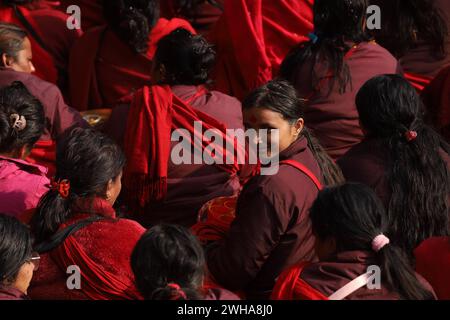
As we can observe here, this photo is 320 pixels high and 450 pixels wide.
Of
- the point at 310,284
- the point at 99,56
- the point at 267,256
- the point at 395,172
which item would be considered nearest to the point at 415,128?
the point at 395,172

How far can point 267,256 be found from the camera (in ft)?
13.0

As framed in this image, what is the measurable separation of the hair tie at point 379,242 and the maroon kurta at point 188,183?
1564 millimetres

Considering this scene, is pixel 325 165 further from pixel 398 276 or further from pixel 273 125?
pixel 398 276

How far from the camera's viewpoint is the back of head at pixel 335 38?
5.10 m

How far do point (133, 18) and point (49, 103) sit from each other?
2.62 feet

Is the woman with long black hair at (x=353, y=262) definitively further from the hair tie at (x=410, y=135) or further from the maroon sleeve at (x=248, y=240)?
the hair tie at (x=410, y=135)

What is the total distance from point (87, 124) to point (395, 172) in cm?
170

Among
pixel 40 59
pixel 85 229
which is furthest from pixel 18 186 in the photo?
pixel 40 59

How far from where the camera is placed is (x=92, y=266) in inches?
147

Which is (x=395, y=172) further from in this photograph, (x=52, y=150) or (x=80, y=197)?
(x=52, y=150)

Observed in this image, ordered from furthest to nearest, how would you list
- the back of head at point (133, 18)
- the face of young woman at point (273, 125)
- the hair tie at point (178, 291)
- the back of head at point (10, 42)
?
the back of head at point (133, 18)
the back of head at point (10, 42)
the face of young woman at point (273, 125)
the hair tie at point (178, 291)

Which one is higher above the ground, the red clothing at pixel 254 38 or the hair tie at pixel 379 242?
the hair tie at pixel 379 242

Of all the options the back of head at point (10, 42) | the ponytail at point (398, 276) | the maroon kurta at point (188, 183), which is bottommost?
the maroon kurta at point (188, 183)

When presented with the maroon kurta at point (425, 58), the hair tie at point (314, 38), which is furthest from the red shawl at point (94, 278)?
the maroon kurta at point (425, 58)
